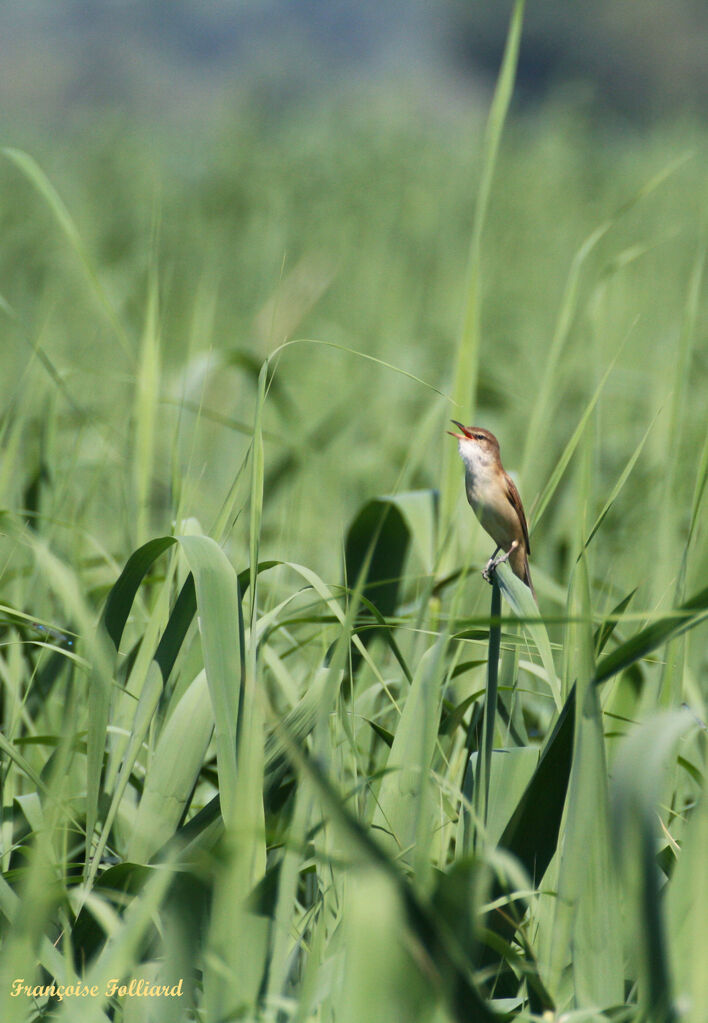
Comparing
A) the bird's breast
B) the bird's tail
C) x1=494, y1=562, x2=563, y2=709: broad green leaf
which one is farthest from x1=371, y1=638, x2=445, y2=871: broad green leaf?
the bird's tail

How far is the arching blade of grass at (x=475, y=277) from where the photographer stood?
50.1 inches

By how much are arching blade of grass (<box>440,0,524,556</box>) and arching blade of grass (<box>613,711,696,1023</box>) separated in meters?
0.64

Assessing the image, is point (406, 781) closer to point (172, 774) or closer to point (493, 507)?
point (172, 774)

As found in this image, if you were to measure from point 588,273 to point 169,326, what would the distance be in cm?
330

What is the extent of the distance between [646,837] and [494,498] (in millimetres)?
926

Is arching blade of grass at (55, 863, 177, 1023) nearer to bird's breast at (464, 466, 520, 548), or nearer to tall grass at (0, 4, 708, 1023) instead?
tall grass at (0, 4, 708, 1023)

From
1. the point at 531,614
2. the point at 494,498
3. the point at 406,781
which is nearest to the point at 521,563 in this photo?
the point at 494,498

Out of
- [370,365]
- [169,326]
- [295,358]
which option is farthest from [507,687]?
[169,326]

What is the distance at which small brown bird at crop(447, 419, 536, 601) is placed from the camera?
148 cm

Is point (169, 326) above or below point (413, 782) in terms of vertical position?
above

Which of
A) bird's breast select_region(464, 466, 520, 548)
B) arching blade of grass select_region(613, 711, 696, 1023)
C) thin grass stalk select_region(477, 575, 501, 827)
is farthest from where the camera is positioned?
bird's breast select_region(464, 466, 520, 548)

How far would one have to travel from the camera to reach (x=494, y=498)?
1531 millimetres

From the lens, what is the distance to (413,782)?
3.62 ft

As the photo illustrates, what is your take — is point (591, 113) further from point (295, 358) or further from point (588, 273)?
point (295, 358)
